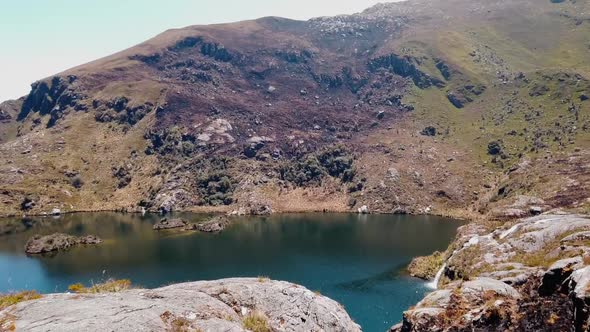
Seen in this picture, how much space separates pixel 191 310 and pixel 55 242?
142 metres

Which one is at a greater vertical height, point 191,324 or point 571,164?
point 191,324

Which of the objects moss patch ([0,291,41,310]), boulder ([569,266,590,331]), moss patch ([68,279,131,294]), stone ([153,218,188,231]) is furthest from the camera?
stone ([153,218,188,231])

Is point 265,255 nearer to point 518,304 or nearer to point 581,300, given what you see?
point 518,304

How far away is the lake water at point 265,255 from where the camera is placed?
303ft

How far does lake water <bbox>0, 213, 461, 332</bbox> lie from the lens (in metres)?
92.3

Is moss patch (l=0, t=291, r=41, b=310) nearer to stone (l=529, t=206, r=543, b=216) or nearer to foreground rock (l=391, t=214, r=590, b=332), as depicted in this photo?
foreground rock (l=391, t=214, r=590, b=332)

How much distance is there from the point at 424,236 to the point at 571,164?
229 ft

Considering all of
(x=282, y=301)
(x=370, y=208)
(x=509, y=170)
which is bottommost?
(x=370, y=208)

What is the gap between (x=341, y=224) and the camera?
16938 centimetres

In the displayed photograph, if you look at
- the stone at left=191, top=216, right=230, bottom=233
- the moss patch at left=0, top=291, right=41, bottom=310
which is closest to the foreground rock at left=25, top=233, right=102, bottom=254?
the stone at left=191, top=216, right=230, bottom=233

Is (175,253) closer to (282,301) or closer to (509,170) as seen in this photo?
(282,301)

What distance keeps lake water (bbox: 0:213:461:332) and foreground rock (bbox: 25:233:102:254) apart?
156 inches

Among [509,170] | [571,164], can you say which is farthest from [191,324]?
[509,170]

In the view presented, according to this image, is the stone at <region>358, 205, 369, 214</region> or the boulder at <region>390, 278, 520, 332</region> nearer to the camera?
the boulder at <region>390, 278, 520, 332</region>
